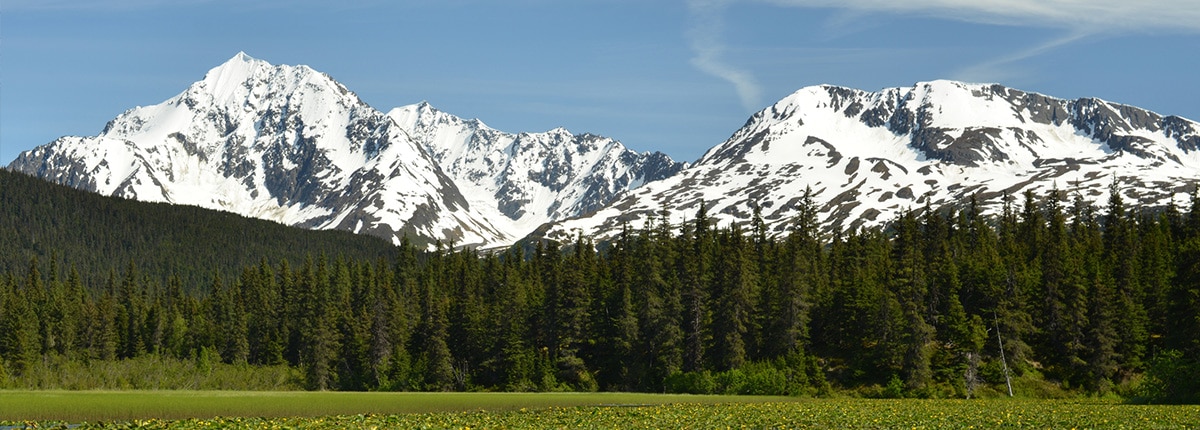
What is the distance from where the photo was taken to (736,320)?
10862cm

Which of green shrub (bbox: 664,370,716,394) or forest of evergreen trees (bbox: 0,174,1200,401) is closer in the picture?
forest of evergreen trees (bbox: 0,174,1200,401)

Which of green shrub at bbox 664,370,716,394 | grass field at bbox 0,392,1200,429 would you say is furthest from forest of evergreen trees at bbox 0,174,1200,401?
grass field at bbox 0,392,1200,429

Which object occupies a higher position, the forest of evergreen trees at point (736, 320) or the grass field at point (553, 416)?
the forest of evergreen trees at point (736, 320)

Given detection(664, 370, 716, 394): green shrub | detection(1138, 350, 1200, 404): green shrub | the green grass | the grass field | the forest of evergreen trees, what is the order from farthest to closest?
detection(664, 370, 716, 394): green shrub < the forest of evergreen trees < detection(1138, 350, 1200, 404): green shrub < the green grass < the grass field

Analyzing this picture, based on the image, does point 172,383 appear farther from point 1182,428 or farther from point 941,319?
point 1182,428

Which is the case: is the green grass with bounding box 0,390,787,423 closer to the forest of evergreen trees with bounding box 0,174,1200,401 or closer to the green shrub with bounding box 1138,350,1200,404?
the forest of evergreen trees with bounding box 0,174,1200,401

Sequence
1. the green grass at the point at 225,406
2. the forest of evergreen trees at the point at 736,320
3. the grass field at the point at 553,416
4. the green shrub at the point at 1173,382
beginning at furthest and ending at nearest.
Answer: the forest of evergreen trees at the point at 736,320 → the green shrub at the point at 1173,382 → the green grass at the point at 225,406 → the grass field at the point at 553,416

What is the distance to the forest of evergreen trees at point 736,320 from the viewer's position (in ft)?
325

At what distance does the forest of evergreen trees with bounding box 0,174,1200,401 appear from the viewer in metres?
99.1

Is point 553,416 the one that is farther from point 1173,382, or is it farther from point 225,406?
point 1173,382

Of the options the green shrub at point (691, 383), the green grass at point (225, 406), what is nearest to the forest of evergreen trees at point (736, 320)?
the green shrub at point (691, 383)

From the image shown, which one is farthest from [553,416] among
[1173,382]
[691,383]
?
[691,383]

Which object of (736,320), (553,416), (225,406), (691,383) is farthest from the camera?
(736,320)

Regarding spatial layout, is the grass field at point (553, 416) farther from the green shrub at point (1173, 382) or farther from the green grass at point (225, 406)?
the green shrub at point (1173, 382)
